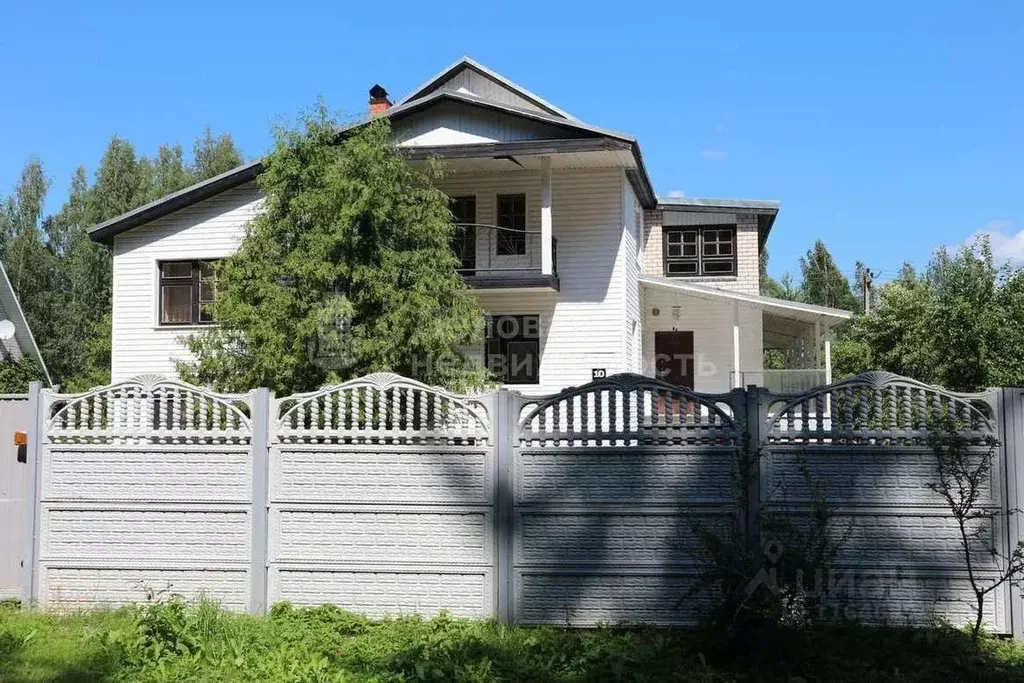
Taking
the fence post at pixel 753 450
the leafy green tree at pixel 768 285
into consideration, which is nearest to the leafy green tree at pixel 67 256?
the fence post at pixel 753 450

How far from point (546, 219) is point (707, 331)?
23.6ft

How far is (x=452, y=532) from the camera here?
21.8ft

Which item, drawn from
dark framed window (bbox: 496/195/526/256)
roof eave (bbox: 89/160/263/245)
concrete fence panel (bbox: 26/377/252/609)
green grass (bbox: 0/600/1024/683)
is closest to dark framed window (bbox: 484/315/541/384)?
dark framed window (bbox: 496/195/526/256)

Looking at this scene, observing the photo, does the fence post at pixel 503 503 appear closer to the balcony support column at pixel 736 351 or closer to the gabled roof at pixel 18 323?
the balcony support column at pixel 736 351

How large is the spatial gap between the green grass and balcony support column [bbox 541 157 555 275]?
11.0 metres

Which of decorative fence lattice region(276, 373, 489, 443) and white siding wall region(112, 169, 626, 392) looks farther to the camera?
white siding wall region(112, 169, 626, 392)

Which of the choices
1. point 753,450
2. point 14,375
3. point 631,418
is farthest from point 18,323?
point 753,450

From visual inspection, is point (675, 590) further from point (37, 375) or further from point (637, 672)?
point (37, 375)

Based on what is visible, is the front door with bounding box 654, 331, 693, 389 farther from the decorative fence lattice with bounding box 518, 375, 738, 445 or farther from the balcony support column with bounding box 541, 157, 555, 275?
the decorative fence lattice with bounding box 518, 375, 738, 445

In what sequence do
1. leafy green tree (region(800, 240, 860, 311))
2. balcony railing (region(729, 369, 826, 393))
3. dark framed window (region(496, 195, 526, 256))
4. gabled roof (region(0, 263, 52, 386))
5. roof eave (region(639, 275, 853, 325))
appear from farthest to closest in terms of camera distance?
1. leafy green tree (region(800, 240, 860, 311))
2. gabled roof (region(0, 263, 52, 386))
3. roof eave (region(639, 275, 853, 325))
4. balcony railing (region(729, 369, 826, 393))
5. dark framed window (region(496, 195, 526, 256))

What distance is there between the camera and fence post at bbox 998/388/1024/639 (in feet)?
20.4

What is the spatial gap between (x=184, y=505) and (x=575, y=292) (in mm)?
12138

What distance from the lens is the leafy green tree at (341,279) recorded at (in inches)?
501

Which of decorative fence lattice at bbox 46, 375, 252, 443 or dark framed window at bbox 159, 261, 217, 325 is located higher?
dark framed window at bbox 159, 261, 217, 325
